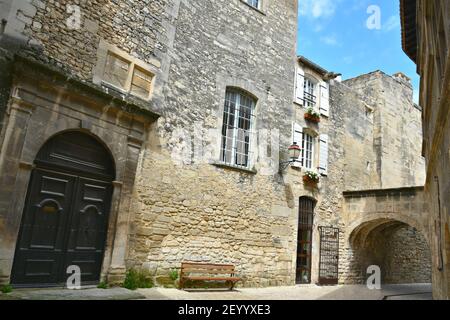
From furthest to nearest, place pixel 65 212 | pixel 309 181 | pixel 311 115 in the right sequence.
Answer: pixel 311 115
pixel 309 181
pixel 65 212

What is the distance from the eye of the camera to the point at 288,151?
9672 millimetres

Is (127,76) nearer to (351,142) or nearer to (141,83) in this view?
(141,83)

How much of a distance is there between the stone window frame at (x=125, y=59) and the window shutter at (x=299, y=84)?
4.84 meters

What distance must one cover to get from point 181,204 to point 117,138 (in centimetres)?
188

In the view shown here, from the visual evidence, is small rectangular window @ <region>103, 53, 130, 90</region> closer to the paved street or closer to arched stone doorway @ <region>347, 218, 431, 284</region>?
the paved street

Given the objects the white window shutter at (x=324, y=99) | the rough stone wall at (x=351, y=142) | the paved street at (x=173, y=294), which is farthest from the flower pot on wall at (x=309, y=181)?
the paved street at (x=173, y=294)

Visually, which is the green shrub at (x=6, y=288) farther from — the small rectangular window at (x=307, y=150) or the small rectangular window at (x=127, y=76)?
the small rectangular window at (x=307, y=150)

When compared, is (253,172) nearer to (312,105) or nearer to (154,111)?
(154,111)

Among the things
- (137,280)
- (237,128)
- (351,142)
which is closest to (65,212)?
(137,280)

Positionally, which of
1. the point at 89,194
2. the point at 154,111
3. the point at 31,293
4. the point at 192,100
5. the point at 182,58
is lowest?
the point at 31,293

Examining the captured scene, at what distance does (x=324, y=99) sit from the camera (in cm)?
1145

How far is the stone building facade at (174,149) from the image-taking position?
17.4ft

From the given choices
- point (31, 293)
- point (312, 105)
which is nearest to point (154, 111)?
point (31, 293)

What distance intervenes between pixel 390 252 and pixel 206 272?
27.9 ft
